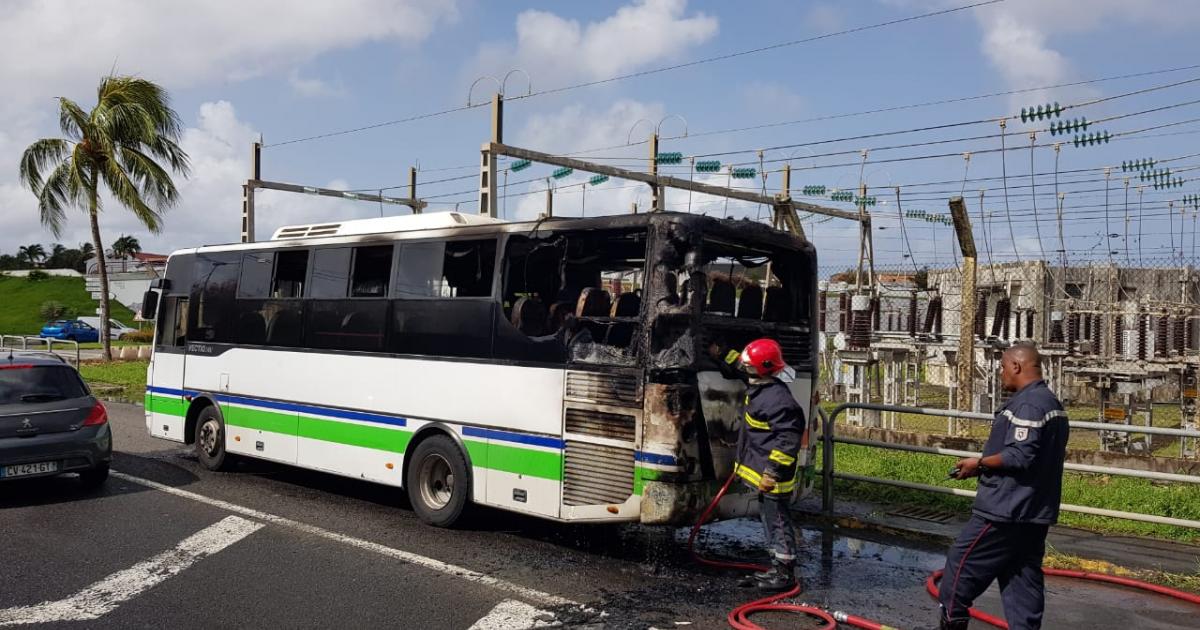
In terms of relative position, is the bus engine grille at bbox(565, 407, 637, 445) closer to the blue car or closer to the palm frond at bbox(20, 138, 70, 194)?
the palm frond at bbox(20, 138, 70, 194)

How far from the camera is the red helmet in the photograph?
22.3ft

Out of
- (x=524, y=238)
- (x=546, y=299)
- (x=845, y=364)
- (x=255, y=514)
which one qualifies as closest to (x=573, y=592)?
(x=546, y=299)

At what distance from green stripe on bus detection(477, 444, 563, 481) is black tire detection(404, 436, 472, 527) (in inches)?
16.0

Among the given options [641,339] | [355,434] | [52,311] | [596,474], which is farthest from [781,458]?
[52,311]

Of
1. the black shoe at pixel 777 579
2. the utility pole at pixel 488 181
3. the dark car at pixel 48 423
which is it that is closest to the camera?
the black shoe at pixel 777 579

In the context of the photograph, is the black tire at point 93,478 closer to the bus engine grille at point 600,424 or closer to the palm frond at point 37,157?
the bus engine grille at point 600,424

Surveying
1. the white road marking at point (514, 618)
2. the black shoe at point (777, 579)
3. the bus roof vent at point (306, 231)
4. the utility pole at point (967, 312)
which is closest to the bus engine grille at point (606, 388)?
the black shoe at point (777, 579)

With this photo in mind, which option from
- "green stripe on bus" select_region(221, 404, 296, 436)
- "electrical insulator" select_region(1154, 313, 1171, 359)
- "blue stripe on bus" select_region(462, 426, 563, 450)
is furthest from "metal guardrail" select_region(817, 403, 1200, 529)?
"electrical insulator" select_region(1154, 313, 1171, 359)

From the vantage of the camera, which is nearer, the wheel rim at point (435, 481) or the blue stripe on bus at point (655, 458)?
the blue stripe on bus at point (655, 458)

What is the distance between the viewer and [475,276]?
8.26 m

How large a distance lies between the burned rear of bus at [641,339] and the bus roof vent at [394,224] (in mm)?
1020

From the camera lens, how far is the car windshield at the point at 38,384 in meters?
9.43

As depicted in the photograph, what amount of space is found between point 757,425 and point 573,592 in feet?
5.76

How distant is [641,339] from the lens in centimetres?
707
